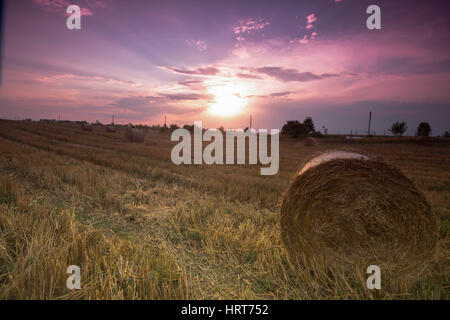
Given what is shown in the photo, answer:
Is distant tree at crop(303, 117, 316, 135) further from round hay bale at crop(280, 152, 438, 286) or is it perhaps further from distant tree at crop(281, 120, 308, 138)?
round hay bale at crop(280, 152, 438, 286)

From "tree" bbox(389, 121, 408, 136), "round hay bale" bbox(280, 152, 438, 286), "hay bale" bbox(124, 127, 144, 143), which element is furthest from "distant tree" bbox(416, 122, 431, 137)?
"round hay bale" bbox(280, 152, 438, 286)

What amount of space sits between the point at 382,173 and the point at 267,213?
103 inches

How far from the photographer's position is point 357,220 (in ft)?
11.3

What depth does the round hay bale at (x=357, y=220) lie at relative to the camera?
328cm

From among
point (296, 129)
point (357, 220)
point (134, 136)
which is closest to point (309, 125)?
point (296, 129)

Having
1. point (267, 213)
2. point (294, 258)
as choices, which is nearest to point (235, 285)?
point (294, 258)

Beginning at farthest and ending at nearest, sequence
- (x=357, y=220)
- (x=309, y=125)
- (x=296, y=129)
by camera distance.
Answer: (x=309, y=125) < (x=296, y=129) < (x=357, y=220)

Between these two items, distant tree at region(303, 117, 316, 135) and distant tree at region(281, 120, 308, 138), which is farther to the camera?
distant tree at region(303, 117, 316, 135)

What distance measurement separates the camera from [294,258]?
3518mm

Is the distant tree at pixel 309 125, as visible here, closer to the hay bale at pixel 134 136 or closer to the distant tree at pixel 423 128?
the distant tree at pixel 423 128

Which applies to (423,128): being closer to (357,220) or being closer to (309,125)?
(309,125)

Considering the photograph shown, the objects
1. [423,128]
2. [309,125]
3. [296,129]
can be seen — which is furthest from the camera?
[423,128]

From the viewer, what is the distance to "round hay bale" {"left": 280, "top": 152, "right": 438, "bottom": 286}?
3.28 metres

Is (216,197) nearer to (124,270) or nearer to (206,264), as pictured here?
(206,264)
